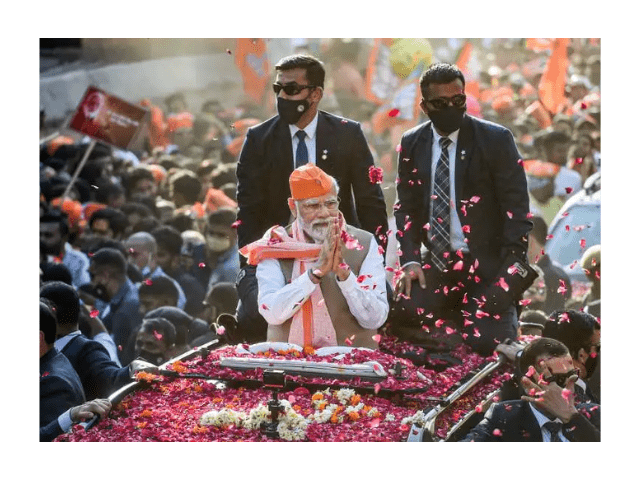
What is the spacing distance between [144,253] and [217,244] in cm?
56

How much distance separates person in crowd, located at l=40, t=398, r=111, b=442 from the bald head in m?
1.13

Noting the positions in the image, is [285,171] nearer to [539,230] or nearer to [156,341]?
[156,341]

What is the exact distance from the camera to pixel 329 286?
9.73m

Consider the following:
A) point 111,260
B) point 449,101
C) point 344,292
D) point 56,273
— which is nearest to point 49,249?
point 56,273

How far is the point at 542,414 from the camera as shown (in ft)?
31.4

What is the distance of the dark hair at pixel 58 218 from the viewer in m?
10.4

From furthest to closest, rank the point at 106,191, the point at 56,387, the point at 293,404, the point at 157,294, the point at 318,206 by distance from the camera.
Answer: the point at 106,191
the point at 157,294
the point at 56,387
the point at 318,206
the point at 293,404

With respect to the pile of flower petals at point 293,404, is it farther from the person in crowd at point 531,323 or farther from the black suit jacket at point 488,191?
the black suit jacket at point 488,191

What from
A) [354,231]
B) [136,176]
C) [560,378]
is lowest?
[560,378]

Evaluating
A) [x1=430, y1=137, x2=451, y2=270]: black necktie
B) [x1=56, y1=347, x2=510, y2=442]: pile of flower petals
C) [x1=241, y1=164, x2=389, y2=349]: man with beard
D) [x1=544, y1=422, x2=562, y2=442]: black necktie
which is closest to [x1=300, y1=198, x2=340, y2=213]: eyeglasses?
[x1=241, y1=164, x2=389, y2=349]: man with beard

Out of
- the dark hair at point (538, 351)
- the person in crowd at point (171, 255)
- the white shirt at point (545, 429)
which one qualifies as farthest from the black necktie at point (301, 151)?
the white shirt at point (545, 429)

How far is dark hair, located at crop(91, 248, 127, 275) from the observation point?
10.3 metres

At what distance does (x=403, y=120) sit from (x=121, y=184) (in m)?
2.06

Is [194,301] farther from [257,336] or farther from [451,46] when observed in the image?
[451,46]
